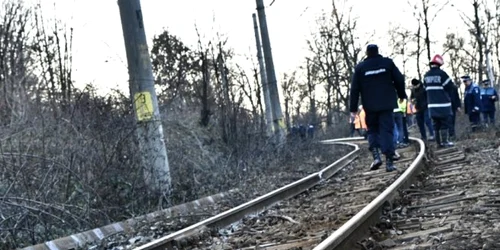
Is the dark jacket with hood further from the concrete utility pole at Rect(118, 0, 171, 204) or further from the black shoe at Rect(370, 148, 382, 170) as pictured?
the concrete utility pole at Rect(118, 0, 171, 204)

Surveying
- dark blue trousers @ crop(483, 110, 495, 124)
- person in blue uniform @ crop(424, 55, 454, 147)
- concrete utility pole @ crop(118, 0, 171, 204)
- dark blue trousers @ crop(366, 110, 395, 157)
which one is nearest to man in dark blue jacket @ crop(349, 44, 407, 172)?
dark blue trousers @ crop(366, 110, 395, 157)

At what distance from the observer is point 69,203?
847cm

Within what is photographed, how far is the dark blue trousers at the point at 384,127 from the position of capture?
31.6 ft

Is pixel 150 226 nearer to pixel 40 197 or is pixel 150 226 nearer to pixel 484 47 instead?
pixel 40 197

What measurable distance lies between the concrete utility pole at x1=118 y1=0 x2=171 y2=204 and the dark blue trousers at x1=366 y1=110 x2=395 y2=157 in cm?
346

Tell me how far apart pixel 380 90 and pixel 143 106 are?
387 cm

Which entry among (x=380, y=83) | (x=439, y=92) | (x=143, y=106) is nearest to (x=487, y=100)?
(x=439, y=92)

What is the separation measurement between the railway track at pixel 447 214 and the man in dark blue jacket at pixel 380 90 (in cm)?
101

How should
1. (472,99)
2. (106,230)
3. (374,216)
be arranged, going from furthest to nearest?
(472,99)
(106,230)
(374,216)

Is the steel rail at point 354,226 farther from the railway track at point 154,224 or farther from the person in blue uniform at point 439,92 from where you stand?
the person in blue uniform at point 439,92

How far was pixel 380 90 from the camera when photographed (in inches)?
373

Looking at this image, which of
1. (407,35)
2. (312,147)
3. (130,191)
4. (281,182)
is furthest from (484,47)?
(130,191)

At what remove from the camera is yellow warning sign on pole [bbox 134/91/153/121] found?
10.4 meters

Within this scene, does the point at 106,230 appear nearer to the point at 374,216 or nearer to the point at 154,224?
the point at 154,224
